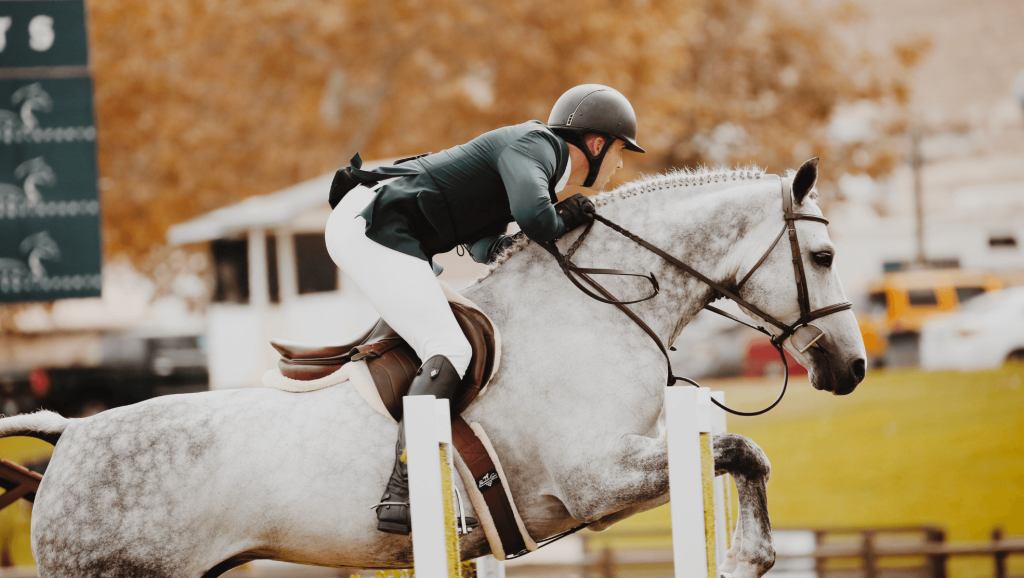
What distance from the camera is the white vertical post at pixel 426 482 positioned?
2.80 metres

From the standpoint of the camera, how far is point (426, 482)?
9.22 ft

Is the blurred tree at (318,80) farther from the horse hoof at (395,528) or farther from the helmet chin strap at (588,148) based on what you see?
the horse hoof at (395,528)

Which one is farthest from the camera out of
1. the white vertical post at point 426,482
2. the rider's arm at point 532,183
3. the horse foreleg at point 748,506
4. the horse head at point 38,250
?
the horse head at point 38,250

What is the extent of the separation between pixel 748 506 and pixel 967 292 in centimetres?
2259

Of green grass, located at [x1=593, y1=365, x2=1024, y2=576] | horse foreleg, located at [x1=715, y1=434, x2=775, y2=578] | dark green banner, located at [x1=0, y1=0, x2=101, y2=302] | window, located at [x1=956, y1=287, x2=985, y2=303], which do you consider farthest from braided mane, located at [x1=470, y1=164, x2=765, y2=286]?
window, located at [x1=956, y1=287, x2=985, y2=303]

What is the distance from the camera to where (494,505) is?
333 cm

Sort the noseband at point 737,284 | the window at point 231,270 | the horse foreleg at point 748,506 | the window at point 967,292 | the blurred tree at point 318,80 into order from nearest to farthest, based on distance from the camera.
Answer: the horse foreleg at point 748,506 → the noseband at point 737,284 → the blurred tree at point 318,80 → the window at point 231,270 → the window at point 967,292

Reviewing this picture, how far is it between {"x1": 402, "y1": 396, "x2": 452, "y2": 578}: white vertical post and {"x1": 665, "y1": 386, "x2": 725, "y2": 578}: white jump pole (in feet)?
2.28

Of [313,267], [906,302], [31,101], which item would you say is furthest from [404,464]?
[906,302]

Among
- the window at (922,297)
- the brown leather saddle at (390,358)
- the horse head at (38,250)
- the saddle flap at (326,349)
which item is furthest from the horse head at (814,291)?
the window at (922,297)

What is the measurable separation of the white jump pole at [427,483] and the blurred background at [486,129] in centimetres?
650

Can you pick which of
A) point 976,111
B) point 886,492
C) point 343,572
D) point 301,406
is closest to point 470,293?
point 301,406

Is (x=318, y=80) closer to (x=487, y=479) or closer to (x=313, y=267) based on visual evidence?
(x=313, y=267)

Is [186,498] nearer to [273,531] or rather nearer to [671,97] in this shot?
[273,531]
